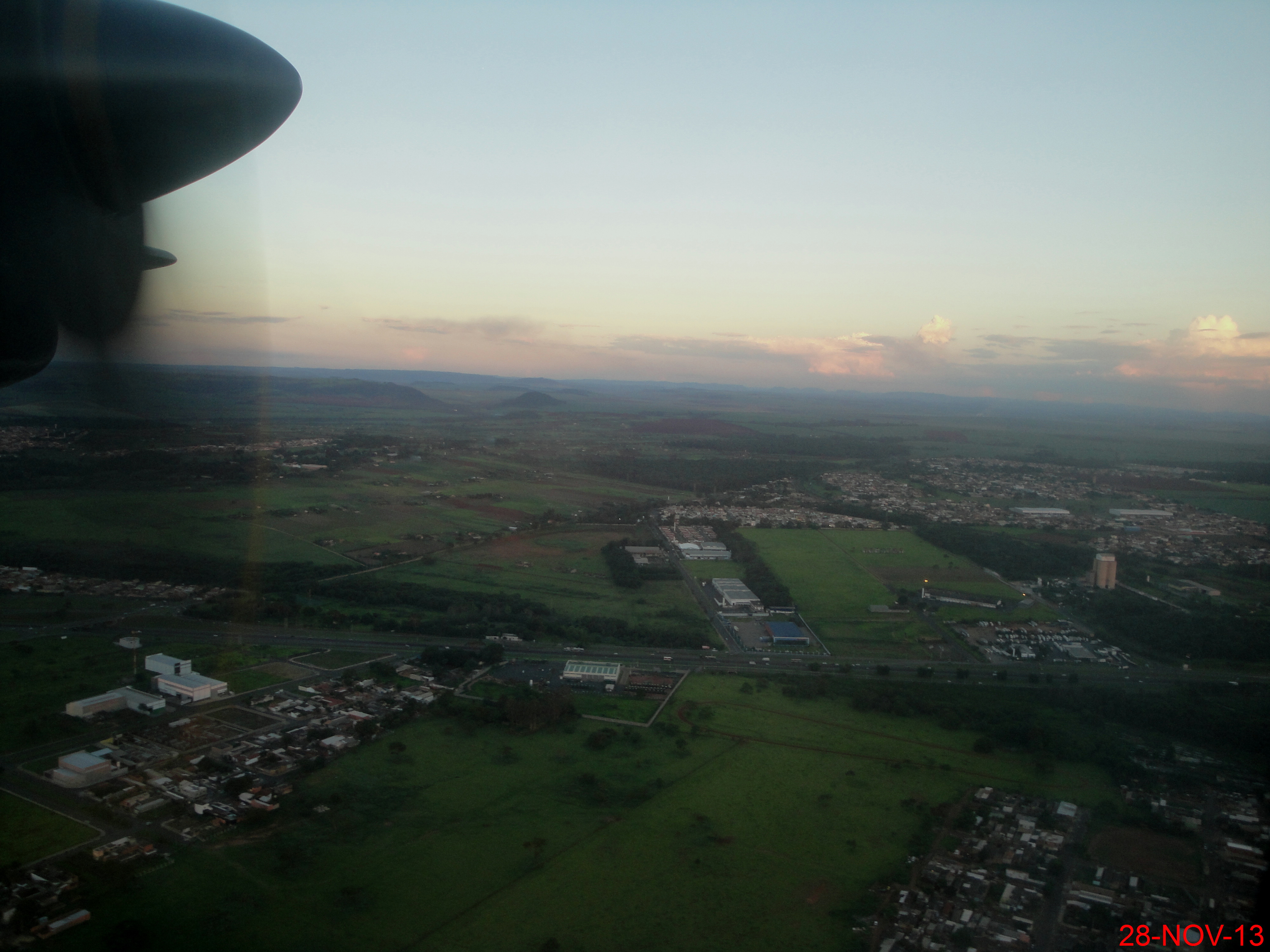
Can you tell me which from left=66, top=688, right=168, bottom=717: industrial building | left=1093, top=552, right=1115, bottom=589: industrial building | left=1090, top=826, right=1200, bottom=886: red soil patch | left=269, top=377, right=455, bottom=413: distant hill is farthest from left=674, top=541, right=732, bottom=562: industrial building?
left=269, top=377, right=455, bottom=413: distant hill

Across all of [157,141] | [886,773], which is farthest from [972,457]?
[157,141]

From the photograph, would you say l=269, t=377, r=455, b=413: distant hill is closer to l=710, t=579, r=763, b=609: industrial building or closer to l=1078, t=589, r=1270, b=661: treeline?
l=710, t=579, r=763, b=609: industrial building

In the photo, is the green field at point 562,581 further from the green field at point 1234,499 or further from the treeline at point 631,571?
the green field at point 1234,499

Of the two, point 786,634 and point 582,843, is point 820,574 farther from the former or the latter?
point 582,843

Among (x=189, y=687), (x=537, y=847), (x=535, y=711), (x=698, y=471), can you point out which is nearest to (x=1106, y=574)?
(x=535, y=711)

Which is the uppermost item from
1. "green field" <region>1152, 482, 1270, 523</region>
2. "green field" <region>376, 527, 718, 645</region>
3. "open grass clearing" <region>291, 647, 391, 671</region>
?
"green field" <region>1152, 482, 1270, 523</region>

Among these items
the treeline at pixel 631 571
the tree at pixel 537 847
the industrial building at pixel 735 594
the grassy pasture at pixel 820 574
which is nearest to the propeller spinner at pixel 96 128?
the tree at pixel 537 847

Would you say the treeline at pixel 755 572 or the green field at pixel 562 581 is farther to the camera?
the treeline at pixel 755 572

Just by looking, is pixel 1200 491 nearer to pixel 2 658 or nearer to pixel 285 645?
pixel 285 645
